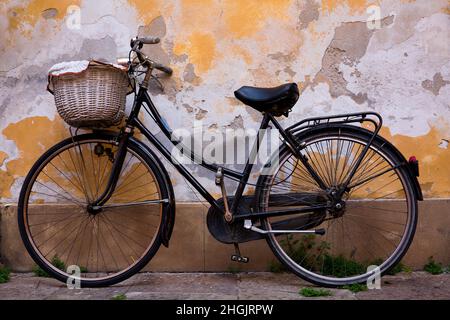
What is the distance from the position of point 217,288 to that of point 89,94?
5.17 ft

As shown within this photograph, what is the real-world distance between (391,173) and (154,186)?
180 cm

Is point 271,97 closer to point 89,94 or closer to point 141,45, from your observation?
point 141,45

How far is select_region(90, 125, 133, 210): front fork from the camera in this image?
3945 mm

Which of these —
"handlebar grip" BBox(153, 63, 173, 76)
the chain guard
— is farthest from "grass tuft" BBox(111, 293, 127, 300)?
"handlebar grip" BBox(153, 63, 173, 76)

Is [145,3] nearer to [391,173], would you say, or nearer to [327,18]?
[327,18]

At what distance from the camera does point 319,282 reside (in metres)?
3.78

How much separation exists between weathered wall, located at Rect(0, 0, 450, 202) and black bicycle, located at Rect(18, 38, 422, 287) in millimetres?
208

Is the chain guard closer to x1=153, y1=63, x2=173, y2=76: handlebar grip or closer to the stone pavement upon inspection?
the stone pavement

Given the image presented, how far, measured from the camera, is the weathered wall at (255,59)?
4242 mm

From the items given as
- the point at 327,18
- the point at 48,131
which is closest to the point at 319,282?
the point at 327,18

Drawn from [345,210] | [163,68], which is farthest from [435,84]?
[163,68]

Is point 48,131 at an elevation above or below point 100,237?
above

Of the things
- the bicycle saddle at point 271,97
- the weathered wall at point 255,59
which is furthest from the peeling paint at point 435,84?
the bicycle saddle at point 271,97

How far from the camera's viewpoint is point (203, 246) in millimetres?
4281
